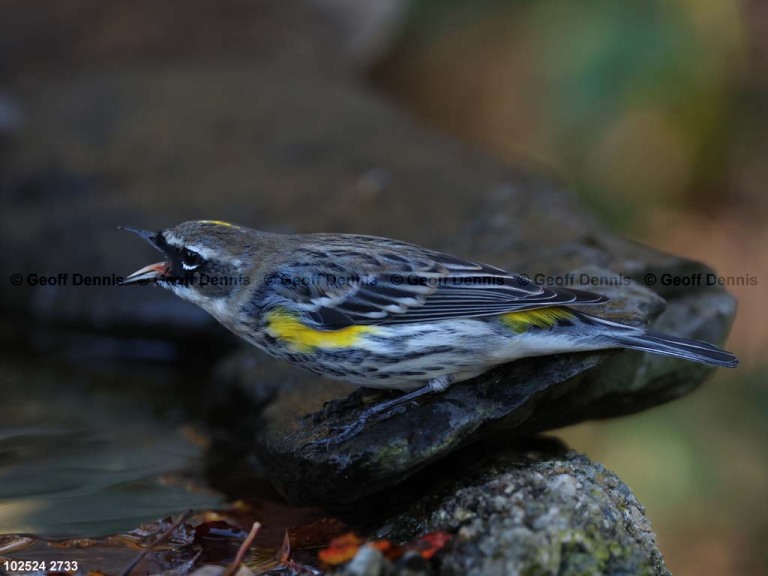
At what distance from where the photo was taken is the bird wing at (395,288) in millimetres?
3781

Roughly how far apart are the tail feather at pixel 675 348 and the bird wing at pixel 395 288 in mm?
191

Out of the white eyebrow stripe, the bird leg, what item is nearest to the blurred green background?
the bird leg

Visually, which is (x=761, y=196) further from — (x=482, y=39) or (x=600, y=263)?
(x=600, y=263)

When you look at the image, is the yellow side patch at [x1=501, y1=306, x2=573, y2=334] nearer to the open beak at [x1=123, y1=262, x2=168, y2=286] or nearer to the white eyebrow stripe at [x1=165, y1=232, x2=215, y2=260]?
the white eyebrow stripe at [x1=165, y1=232, x2=215, y2=260]

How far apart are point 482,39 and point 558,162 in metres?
1.87

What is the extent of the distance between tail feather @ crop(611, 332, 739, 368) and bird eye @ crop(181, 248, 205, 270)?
180 centimetres

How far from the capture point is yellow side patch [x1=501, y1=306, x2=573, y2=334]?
3.76 m

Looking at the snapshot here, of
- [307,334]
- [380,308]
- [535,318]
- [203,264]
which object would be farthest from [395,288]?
[203,264]

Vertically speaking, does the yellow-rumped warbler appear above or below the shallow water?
above

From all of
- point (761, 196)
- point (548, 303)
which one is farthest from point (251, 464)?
point (761, 196)

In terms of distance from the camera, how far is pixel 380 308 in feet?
12.7

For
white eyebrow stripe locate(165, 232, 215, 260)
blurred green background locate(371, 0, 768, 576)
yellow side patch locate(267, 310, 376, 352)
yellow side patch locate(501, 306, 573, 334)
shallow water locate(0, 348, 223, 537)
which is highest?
blurred green background locate(371, 0, 768, 576)

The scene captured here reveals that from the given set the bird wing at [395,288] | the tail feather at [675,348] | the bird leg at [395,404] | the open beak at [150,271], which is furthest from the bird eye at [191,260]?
the tail feather at [675,348]
